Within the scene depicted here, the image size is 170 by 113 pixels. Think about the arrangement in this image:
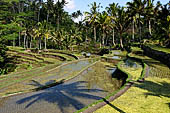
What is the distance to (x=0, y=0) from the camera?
64.2 ft

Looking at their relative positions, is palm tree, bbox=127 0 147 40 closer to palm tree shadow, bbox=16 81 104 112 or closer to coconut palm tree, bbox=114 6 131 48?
coconut palm tree, bbox=114 6 131 48

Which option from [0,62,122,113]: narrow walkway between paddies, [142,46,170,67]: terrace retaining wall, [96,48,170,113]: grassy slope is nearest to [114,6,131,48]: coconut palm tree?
[142,46,170,67]: terrace retaining wall

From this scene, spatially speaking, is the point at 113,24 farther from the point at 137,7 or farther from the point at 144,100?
the point at 144,100

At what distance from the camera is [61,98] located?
1083 cm

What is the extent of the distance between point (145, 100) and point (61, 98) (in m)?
5.65

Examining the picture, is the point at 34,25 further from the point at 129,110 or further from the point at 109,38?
the point at 129,110

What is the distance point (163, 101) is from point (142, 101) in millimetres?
1094

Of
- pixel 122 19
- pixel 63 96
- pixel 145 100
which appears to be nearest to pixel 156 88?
pixel 145 100

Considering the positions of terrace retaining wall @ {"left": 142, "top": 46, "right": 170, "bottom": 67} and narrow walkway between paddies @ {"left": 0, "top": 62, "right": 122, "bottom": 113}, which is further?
terrace retaining wall @ {"left": 142, "top": 46, "right": 170, "bottom": 67}

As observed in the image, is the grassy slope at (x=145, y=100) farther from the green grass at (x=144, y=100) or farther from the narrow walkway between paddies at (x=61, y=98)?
the narrow walkway between paddies at (x=61, y=98)

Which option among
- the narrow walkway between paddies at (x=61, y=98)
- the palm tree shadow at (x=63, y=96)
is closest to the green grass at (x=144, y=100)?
the narrow walkway between paddies at (x=61, y=98)

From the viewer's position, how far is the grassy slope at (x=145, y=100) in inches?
289

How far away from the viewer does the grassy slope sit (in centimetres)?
735

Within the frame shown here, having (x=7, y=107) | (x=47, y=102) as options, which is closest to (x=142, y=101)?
(x=47, y=102)
